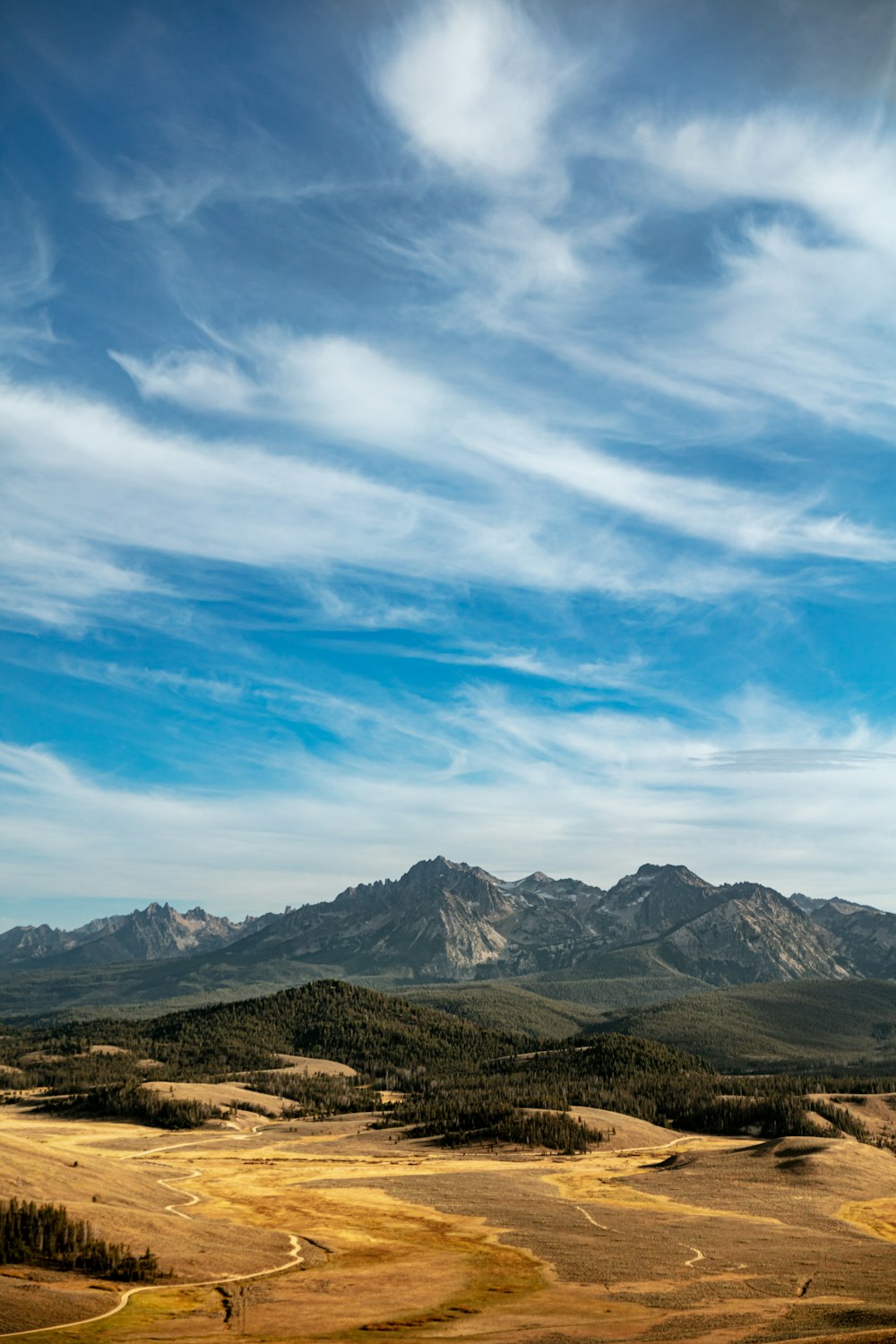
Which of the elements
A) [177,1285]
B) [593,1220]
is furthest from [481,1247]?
[177,1285]

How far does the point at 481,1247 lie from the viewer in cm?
6316

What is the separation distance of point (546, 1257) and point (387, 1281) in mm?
13047

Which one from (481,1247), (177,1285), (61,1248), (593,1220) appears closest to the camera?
(177,1285)

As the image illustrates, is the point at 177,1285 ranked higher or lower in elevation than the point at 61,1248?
lower

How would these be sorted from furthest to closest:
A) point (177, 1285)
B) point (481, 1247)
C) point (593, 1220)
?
point (593, 1220)
point (481, 1247)
point (177, 1285)

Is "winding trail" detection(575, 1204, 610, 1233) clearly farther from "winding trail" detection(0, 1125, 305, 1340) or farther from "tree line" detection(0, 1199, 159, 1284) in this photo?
"tree line" detection(0, 1199, 159, 1284)

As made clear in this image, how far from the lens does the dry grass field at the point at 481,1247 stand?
134ft

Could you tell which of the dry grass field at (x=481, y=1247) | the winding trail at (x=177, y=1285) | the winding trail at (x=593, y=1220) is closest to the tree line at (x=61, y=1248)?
the dry grass field at (x=481, y=1247)

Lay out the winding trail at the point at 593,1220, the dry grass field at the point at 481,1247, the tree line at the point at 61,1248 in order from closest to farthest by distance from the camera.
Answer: the dry grass field at the point at 481,1247 < the tree line at the point at 61,1248 < the winding trail at the point at 593,1220

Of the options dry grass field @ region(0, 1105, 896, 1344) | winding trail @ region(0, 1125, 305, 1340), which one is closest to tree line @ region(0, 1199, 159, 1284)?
dry grass field @ region(0, 1105, 896, 1344)

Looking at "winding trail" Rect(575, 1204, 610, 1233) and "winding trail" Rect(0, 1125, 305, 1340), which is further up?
"winding trail" Rect(0, 1125, 305, 1340)

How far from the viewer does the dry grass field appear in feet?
134

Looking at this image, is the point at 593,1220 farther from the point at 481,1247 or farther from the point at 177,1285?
the point at 177,1285

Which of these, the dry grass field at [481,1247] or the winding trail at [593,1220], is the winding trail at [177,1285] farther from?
the winding trail at [593,1220]
